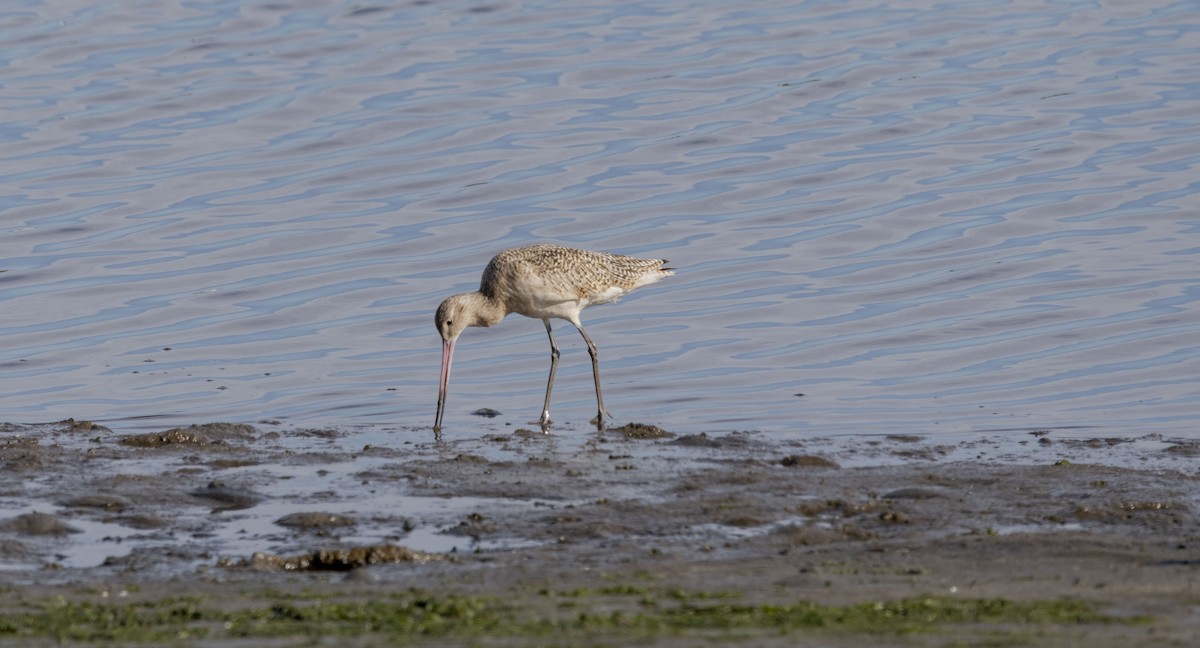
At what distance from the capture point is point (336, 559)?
6680 millimetres

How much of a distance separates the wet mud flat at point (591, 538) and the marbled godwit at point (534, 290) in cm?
160

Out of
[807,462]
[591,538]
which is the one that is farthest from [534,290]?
[591,538]

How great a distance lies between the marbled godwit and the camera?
1182 centimetres

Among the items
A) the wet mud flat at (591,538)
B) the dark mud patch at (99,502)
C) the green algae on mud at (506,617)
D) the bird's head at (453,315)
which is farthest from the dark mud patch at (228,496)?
the bird's head at (453,315)

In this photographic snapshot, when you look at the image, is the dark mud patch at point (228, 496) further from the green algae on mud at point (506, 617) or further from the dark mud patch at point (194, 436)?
the green algae on mud at point (506, 617)

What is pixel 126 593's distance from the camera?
610 cm

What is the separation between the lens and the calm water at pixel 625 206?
12.2 m

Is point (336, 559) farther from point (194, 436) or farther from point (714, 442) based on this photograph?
point (714, 442)

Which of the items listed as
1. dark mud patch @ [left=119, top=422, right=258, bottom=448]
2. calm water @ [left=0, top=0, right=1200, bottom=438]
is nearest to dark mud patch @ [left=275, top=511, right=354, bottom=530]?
dark mud patch @ [left=119, top=422, right=258, bottom=448]

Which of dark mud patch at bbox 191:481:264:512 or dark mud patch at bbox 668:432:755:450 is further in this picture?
dark mud patch at bbox 668:432:755:450

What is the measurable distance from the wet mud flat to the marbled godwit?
1.60 meters

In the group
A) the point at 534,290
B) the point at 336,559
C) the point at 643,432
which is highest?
the point at 534,290

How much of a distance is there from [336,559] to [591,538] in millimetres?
1062

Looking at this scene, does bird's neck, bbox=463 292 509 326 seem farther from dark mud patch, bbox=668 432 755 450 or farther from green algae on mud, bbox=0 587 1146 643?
green algae on mud, bbox=0 587 1146 643
